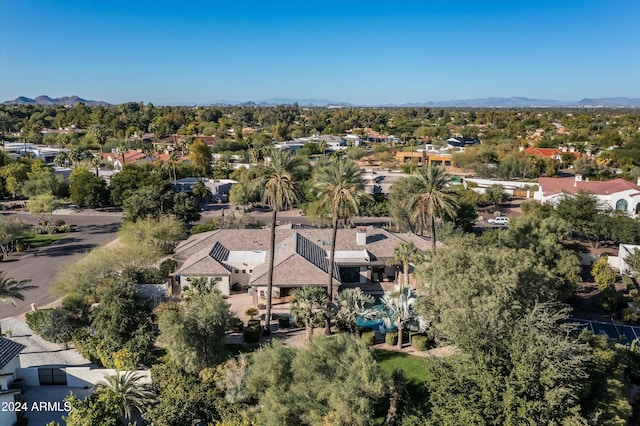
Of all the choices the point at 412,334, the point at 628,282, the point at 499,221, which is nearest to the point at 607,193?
the point at 499,221

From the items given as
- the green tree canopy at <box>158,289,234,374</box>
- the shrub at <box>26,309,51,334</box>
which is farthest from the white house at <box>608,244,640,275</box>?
the shrub at <box>26,309,51,334</box>

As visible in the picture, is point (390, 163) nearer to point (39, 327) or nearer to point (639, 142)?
point (639, 142)

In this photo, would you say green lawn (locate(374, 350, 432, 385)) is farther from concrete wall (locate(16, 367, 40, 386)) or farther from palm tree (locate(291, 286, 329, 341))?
concrete wall (locate(16, 367, 40, 386))

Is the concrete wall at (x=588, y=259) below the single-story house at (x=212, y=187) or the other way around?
below

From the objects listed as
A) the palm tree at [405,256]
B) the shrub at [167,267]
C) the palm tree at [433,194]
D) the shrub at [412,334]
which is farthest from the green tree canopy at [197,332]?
the palm tree at [433,194]

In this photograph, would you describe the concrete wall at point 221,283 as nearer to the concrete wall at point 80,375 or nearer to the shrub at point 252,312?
the shrub at point 252,312

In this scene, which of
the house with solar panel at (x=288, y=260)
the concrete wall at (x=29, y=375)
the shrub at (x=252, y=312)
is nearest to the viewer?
the concrete wall at (x=29, y=375)
